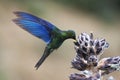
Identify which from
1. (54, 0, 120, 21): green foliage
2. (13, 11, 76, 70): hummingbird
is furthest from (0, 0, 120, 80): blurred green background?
(13, 11, 76, 70): hummingbird

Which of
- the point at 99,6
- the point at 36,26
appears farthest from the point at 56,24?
the point at 36,26

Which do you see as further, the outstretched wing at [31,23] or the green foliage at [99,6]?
the green foliage at [99,6]

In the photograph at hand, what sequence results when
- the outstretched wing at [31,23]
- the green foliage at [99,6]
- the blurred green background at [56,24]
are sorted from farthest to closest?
the green foliage at [99,6], the blurred green background at [56,24], the outstretched wing at [31,23]

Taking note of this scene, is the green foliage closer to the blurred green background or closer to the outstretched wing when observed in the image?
the blurred green background

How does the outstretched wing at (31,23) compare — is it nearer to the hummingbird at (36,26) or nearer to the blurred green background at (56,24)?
the hummingbird at (36,26)

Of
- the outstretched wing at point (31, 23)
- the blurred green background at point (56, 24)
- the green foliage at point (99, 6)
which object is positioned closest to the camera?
the outstretched wing at point (31, 23)

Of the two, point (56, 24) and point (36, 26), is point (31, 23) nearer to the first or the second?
point (36, 26)

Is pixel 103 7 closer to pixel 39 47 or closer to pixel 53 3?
pixel 53 3

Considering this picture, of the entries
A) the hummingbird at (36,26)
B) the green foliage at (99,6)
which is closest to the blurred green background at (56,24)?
the green foliage at (99,6)
